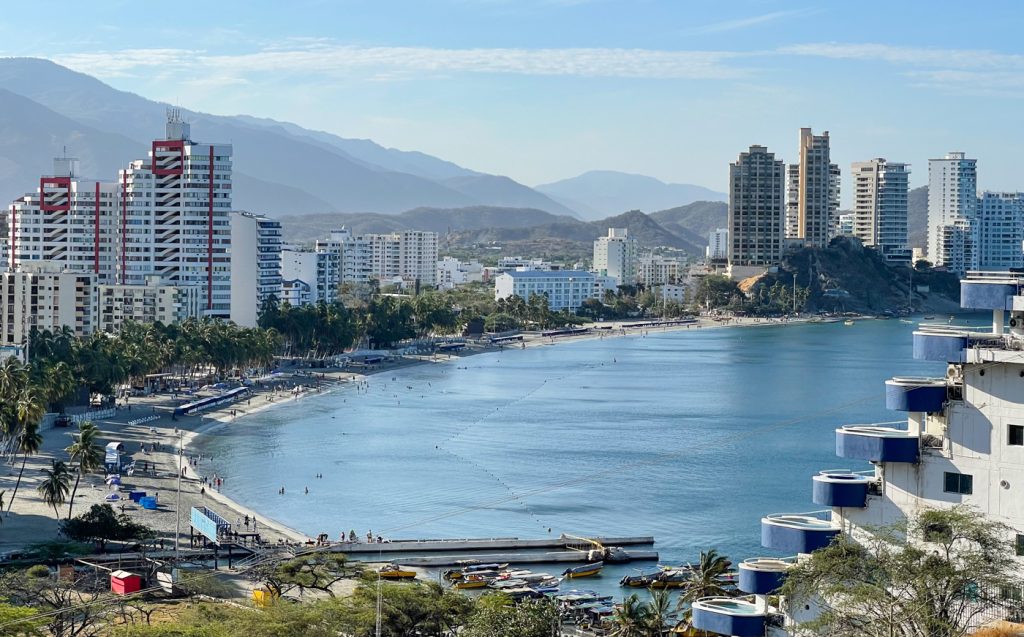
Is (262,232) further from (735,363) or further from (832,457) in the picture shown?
(832,457)

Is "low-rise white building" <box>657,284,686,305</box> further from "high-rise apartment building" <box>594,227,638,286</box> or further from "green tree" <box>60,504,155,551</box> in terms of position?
"green tree" <box>60,504,155,551</box>

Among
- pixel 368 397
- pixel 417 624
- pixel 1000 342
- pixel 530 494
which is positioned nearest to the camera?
pixel 1000 342

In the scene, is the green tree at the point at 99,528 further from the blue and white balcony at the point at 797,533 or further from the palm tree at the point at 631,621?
the blue and white balcony at the point at 797,533

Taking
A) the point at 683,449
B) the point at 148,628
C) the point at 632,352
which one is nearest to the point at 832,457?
the point at 683,449

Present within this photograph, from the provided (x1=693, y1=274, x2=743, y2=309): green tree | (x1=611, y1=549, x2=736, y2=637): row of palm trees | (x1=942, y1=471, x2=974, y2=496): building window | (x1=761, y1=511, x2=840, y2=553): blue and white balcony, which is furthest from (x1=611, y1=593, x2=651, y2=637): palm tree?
(x1=693, y1=274, x2=743, y2=309): green tree

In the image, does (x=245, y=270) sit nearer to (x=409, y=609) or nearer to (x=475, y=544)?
(x=475, y=544)

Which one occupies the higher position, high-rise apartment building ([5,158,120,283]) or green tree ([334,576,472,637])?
high-rise apartment building ([5,158,120,283])
